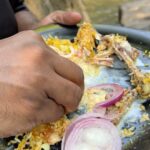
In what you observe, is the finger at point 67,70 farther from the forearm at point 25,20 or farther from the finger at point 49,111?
the forearm at point 25,20

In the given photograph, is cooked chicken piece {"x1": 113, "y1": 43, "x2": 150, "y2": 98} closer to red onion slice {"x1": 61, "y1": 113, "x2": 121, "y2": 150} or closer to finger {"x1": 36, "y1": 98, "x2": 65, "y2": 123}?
red onion slice {"x1": 61, "y1": 113, "x2": 121, "y2": 150}

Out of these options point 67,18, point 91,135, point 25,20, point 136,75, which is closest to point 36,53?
point 91,135

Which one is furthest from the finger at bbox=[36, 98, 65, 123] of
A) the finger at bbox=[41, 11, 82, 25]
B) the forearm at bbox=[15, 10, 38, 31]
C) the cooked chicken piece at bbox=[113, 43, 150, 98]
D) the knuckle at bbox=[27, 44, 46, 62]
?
the forearm at bbox=[15, 10, 38, 31]

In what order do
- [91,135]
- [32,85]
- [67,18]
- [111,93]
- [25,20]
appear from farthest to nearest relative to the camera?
[25,20], [67,18], [111,93], [91,135], [32,85]

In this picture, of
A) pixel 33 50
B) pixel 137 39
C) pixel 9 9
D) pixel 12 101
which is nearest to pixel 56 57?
pixel 33 50

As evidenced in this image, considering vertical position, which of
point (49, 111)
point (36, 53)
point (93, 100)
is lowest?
point (93, 100)

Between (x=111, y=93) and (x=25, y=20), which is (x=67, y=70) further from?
(x=25, y=20)

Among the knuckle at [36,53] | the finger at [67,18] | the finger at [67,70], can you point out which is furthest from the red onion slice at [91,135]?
the finger at [67,18]
